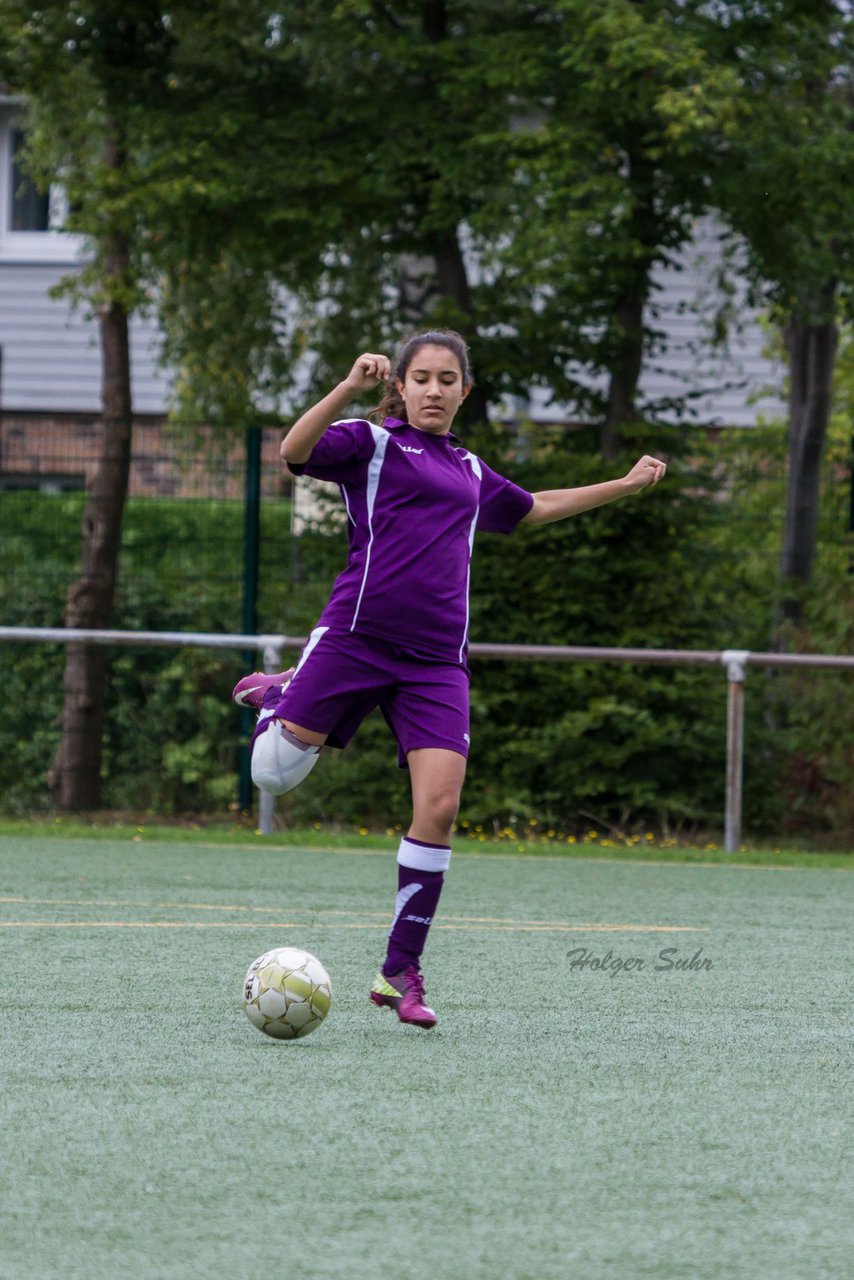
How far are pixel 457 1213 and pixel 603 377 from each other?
1069 cm

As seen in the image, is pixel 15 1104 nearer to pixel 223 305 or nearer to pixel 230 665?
pixel 230 665

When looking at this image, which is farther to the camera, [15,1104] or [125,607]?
[125,607]

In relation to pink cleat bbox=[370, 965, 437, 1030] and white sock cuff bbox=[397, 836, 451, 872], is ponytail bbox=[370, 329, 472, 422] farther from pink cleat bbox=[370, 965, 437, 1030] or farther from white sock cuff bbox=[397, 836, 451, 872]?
pink cleat bbox=[370, 965, 437, 1030]

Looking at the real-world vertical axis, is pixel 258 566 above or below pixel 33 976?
above

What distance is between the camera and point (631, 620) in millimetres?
12258

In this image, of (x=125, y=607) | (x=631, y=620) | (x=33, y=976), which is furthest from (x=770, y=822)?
(x=33, y=976)

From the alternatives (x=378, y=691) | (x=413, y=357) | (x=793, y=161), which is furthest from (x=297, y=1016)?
(x=793, y=161)

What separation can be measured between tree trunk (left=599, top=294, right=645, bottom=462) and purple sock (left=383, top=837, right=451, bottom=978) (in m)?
7.59

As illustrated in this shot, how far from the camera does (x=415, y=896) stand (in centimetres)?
529

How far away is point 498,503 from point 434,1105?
2.15 metres

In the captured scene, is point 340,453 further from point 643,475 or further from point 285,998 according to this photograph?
point 285,998

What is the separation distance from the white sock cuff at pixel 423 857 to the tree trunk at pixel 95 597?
740cm

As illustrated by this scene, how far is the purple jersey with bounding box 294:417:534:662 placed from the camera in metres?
5.22
